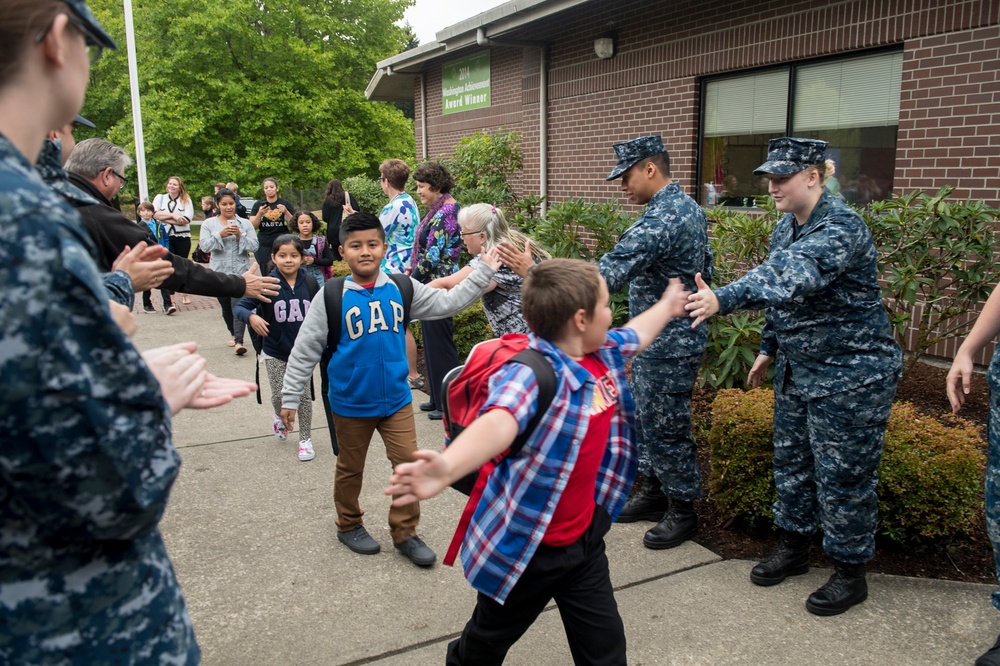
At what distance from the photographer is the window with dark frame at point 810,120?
7023 mm

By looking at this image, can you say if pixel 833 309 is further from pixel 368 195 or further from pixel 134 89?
pixel 134 89

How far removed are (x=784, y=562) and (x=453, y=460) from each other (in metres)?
2.44

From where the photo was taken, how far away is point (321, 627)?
11.5ft

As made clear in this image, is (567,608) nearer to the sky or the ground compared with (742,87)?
nearer to the ground

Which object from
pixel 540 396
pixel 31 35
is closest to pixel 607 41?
pixel 540 396

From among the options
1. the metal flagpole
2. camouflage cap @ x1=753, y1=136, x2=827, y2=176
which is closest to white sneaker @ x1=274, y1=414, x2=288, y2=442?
camouflage cap @ x1=753, y1=136, x2=827, y2=176

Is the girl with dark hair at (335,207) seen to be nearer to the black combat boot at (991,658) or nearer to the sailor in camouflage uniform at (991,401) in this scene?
the sailor in camouflage uniform at (991,401)

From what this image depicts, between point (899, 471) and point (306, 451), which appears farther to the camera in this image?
point (306, 451)

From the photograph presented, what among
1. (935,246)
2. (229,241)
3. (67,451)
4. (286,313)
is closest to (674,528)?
(935,246)

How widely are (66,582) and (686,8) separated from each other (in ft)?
29.2

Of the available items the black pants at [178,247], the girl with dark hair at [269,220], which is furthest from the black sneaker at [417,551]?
the black pants at [178,247]

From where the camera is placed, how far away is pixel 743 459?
4145 mm

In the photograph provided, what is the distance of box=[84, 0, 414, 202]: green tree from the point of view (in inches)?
821

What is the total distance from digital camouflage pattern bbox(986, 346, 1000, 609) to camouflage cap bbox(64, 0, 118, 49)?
313cm
